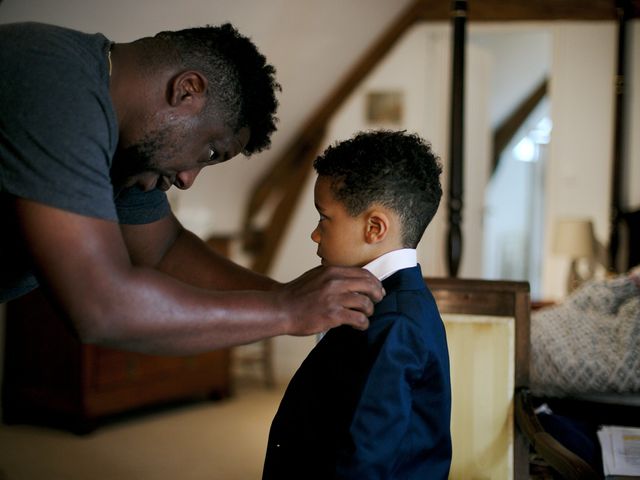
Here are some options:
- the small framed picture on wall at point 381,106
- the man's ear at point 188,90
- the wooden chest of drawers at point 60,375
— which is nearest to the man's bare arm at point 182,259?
the man's ear at point 188,90

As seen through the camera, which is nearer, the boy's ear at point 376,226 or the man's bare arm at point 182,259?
the boy's ear at point 376,226

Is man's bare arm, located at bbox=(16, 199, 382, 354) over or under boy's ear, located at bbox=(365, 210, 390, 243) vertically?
under

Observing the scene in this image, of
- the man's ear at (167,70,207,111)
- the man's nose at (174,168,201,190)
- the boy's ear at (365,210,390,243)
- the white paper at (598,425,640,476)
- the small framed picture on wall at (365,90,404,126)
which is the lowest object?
the white paper at (598,425,640,476)

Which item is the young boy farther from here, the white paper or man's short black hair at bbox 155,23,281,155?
the white paper

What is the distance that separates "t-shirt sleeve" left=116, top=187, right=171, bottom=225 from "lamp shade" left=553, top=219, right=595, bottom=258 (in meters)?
3.76

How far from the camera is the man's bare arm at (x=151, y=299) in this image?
0.96 metres

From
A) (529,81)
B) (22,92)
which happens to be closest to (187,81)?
(22,92)

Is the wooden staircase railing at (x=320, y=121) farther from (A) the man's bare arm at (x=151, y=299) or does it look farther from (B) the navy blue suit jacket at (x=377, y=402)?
(A) the man's bare arm at (x=151, y=299)

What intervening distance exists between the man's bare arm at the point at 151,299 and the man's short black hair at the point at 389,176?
0.20 metres

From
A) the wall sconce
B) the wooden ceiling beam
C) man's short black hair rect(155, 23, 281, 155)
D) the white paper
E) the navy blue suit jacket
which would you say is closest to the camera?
the navy blue suit jacket

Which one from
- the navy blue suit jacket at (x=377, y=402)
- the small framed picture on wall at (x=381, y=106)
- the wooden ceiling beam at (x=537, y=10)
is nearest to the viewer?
the navy blue suit jacket at (x=377, y=402)

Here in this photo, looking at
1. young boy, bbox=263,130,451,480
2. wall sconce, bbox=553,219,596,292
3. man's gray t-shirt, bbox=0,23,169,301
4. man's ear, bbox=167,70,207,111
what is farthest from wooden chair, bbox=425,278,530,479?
wall sconce, bbox=553,219,596,292

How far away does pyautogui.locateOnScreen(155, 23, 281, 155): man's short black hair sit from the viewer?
120cm

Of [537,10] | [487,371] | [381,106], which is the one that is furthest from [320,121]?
[487,371]
